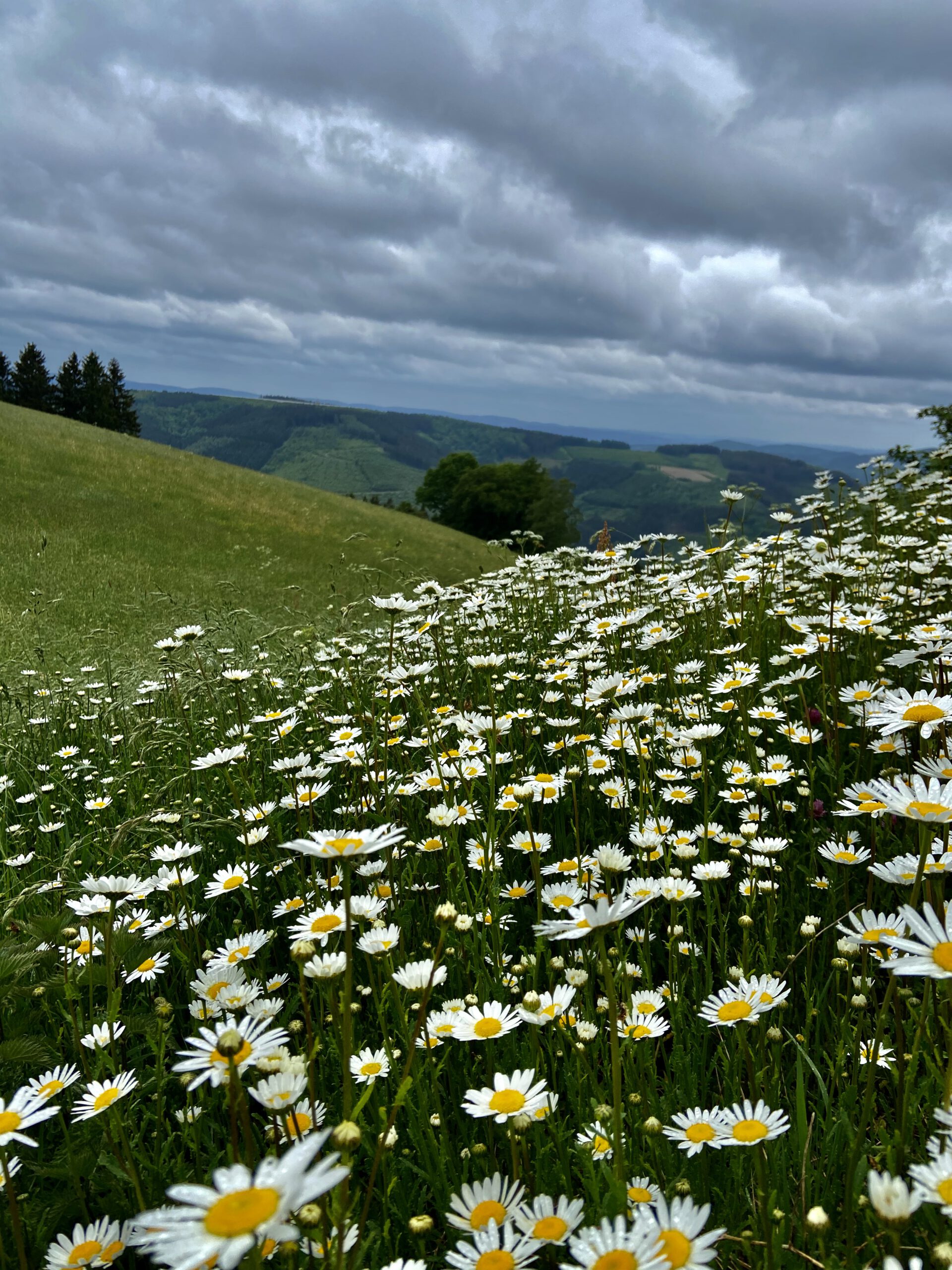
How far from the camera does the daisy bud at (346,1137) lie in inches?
36.1

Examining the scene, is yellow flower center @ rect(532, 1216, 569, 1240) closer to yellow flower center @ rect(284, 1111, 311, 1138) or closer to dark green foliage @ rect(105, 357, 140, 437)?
yellow flower center @ rect(284, 1111, 311, 1138)

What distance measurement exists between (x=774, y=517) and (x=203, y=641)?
17.0 ft

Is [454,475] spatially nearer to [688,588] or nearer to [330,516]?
[330,516]

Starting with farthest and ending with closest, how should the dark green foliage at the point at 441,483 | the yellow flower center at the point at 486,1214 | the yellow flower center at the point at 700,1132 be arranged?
the dark green foliage at the point at 441,483 < the yellow flower center at the point at 700,1132 < the yellow flower center at the point at 486,1214

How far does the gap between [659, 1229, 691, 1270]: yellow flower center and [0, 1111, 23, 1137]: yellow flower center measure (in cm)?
118

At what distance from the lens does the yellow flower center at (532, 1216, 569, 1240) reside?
1.14 metres

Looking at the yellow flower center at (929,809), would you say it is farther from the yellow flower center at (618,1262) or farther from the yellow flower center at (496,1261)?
the yellow flower center at (496,1261)

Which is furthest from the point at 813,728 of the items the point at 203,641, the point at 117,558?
the point at 117,558

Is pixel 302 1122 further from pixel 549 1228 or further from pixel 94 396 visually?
pixel 94 396

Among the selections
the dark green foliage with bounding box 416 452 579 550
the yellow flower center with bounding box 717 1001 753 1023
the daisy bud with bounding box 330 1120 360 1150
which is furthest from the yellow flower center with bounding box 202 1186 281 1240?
the dark green foliage with bounding box 416 452 579 550

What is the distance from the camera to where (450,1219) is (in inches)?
48.8

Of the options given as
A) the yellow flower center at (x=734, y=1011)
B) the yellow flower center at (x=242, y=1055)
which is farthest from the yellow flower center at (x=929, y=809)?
the yellow flower center at (x=242, y=1055)

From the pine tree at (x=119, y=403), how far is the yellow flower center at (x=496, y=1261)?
8157cm

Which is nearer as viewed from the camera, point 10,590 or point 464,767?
point 464,767
